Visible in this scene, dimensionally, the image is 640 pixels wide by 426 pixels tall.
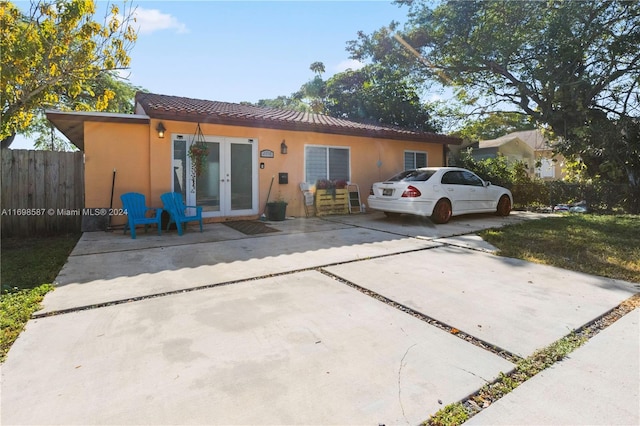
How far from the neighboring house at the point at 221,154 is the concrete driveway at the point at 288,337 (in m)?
3.41

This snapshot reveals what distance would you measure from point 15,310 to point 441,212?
798cm

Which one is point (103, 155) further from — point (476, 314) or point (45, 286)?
point (476, 314)

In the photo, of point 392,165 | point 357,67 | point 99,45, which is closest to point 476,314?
point 99,45

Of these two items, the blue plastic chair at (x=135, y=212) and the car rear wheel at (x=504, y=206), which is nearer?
the blue plastic chair at (x=135, y=212)

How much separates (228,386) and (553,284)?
12.3 ft

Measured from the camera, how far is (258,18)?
8359mm

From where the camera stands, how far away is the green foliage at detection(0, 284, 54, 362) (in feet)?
8.26

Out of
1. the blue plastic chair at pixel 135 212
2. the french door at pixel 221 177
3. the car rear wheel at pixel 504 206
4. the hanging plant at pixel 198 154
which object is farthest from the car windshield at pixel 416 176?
the blue plastic chair at pixel 135 212

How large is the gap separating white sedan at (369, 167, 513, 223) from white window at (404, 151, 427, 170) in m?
3.23

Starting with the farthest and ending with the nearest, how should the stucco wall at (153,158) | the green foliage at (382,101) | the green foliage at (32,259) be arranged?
1. the green foliage at (382,101)
2. the stucco wall at (153,158)
3. the green foliage at (32,259)

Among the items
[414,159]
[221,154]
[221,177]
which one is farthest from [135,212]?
[414,159]

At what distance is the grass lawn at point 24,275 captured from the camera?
278cm

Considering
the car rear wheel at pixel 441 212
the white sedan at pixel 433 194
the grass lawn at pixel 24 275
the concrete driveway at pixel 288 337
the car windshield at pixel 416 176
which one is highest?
the car windshield at pixel 416 176

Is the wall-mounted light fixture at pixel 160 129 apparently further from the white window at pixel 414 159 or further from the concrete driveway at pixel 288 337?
the white window at pixel 414 159
